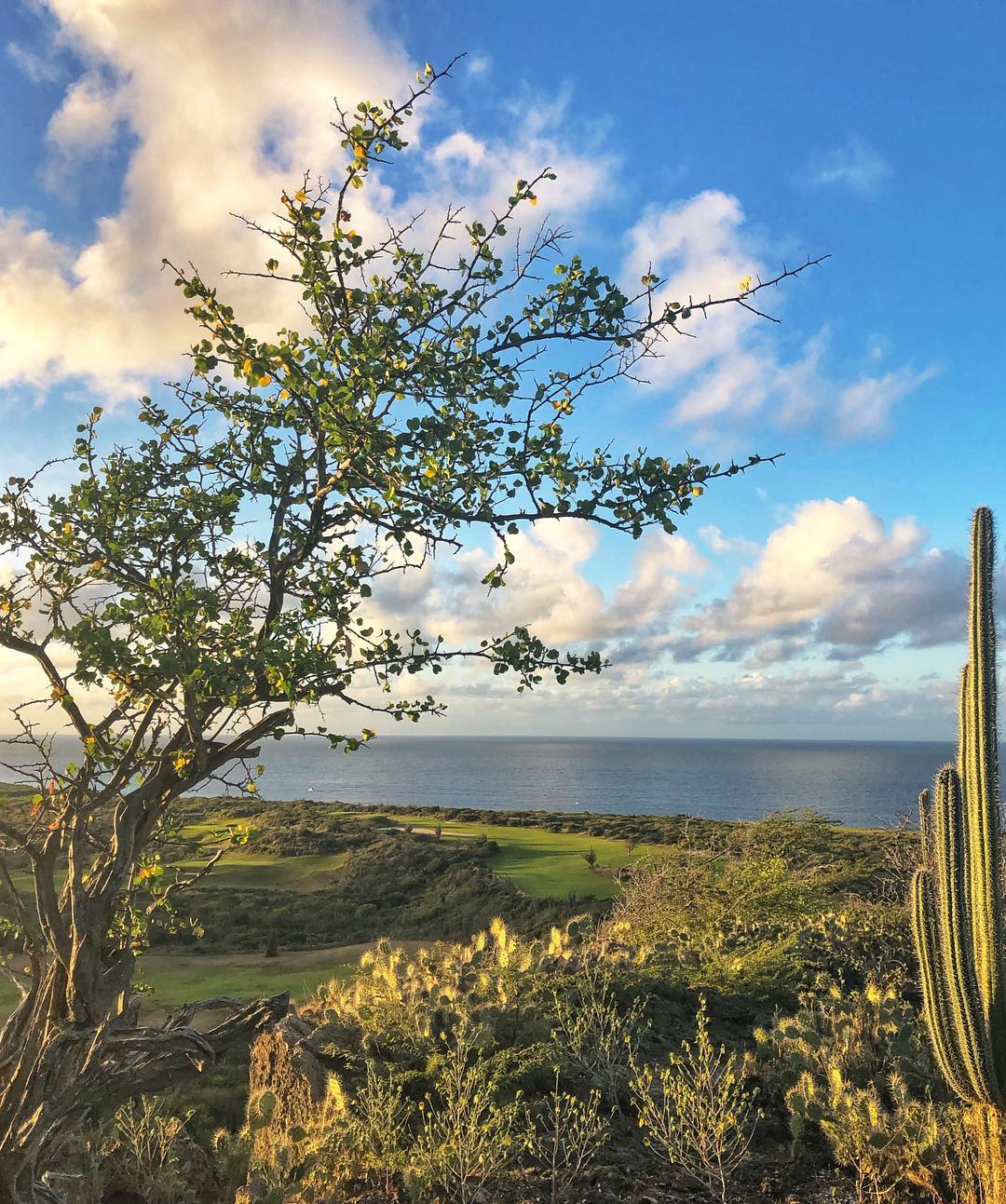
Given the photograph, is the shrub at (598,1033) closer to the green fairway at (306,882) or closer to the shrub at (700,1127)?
the shrub at (700,1127)

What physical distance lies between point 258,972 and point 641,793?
333ft

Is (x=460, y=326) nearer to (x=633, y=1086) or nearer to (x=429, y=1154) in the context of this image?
(x=429, y=1154)

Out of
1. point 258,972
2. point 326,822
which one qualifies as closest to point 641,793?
point 326,822

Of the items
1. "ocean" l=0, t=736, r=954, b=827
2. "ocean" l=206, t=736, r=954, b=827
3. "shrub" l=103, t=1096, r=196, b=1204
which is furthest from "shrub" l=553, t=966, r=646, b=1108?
"ocean" l=206, t=736, r=954, b=827

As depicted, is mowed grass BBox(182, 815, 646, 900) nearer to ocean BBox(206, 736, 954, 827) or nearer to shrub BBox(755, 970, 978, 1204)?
shrub BBox(755, 970, 978, 1204)

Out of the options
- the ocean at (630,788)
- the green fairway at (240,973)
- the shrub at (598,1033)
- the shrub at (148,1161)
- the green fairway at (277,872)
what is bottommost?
the ocean at (630,788)

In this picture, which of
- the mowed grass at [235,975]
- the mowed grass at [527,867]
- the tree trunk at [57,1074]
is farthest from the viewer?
the mowed grass at [527,867]

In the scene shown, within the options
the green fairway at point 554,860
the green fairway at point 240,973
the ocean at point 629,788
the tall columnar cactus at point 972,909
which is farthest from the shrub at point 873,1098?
the ocean at point 629,788

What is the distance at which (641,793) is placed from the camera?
371 feet

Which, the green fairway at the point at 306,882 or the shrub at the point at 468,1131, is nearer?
the shrub at the point at 468,1131

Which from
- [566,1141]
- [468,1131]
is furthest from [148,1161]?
[566,1141]

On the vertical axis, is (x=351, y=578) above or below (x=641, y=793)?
above

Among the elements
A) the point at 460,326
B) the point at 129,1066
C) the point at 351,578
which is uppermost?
the point at 460,326

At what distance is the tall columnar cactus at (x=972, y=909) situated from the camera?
5.94m
